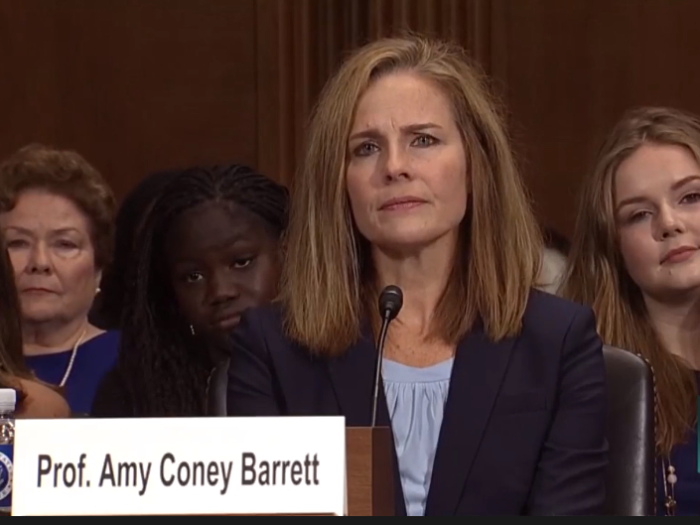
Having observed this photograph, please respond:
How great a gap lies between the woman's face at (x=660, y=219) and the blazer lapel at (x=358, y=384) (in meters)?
0.64

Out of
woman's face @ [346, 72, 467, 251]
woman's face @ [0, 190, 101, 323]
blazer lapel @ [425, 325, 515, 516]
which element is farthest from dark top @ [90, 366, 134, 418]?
blazer lapel @ [425, 325, 515, 516]

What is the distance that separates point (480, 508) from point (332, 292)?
A: 0.39 m

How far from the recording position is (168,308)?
9.07 ft

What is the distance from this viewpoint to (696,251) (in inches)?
95.6

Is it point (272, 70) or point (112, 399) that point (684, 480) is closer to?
point (112, 399)

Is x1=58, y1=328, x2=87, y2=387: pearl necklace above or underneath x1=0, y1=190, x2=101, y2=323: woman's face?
underneath

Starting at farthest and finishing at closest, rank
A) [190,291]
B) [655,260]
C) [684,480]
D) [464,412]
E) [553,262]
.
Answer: [553,262] → [190,291] → [655,260] → [684,480] → [464,412]

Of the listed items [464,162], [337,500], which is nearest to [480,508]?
[464,162]

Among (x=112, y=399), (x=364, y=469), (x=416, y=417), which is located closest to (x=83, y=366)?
(x=112, y=399)

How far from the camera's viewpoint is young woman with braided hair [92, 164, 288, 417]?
8.79 feet

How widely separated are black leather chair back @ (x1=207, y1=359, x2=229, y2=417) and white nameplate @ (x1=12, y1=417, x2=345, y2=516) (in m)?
0.81

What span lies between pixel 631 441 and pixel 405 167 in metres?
0.51

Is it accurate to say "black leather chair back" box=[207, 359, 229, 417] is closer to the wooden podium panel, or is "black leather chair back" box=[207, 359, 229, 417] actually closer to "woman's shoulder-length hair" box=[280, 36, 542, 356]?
"woman's shoulder-length hair" box=[280, 36, 542, 356]

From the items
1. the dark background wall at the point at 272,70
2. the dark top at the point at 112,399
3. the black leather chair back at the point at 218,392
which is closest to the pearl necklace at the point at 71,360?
the dark top at the point at 112,399
